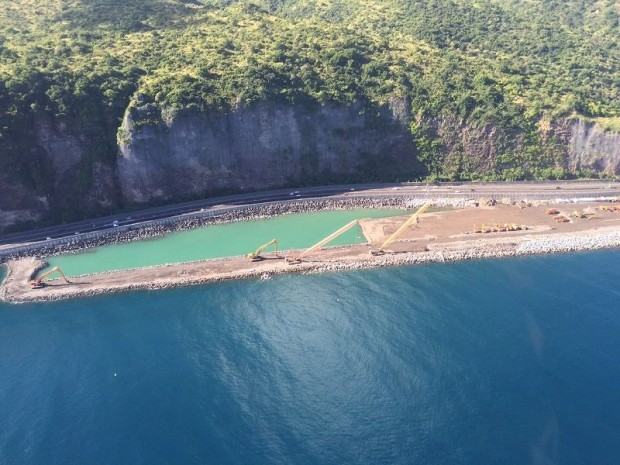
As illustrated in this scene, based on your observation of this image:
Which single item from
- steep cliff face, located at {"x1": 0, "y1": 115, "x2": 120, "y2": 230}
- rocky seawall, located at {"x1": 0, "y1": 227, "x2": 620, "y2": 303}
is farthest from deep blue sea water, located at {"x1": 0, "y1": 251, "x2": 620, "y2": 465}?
steep cliff face, located at {"x1": 0, "y1": 115, "x2": 120, "y2": 230}

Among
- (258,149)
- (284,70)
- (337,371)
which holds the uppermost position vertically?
(284,70)

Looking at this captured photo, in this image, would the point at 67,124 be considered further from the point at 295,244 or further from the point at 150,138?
the point at 295,244

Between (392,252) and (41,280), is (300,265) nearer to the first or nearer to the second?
(392,252)

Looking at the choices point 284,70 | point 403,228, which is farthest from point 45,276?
point 284,70

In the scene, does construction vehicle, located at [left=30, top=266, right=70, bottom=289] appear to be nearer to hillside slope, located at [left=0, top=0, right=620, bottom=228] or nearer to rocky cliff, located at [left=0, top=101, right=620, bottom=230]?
hillside slope, located at [left=0, top=0, right=620, bottom=228]

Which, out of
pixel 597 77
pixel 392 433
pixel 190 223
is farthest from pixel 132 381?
pixel 597 77


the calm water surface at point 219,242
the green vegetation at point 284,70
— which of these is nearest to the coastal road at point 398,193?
the green vegetation at point 284,70
